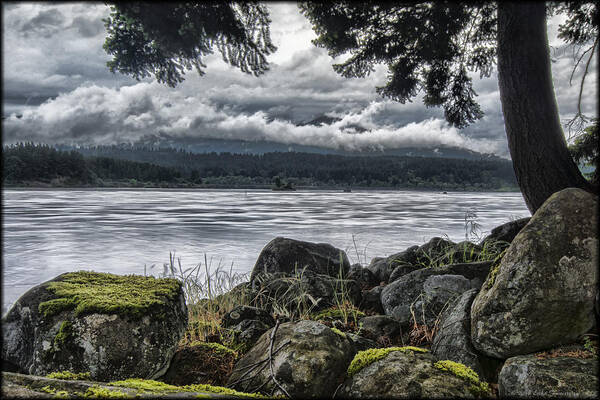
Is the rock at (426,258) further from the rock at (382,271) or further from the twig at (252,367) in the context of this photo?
the twig at (252,367)

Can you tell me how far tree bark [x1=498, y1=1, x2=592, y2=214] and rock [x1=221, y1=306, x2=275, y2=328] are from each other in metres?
3.82

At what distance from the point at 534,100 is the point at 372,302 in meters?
3.52

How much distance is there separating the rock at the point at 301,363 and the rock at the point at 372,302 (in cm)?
228

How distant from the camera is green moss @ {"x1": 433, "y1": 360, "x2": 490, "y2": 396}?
271cm

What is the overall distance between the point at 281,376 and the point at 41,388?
5.40 feet

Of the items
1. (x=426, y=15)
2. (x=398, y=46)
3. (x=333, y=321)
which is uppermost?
(x=398, y=46)

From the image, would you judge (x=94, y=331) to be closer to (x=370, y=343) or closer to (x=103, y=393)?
(x=103, y=393)

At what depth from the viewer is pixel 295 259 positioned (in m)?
7.08

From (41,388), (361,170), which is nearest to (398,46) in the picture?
(41,388)

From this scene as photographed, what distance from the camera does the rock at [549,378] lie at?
8.42ft

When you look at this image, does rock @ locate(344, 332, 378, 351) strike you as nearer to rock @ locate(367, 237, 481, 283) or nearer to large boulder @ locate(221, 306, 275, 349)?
large boulder @ locate(221, 306, 275, 349)

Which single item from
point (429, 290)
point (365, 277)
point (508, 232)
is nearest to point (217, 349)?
point (429, 290)

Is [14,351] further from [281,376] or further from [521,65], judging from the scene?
[521,65]

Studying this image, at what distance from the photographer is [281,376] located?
2.83 metres
